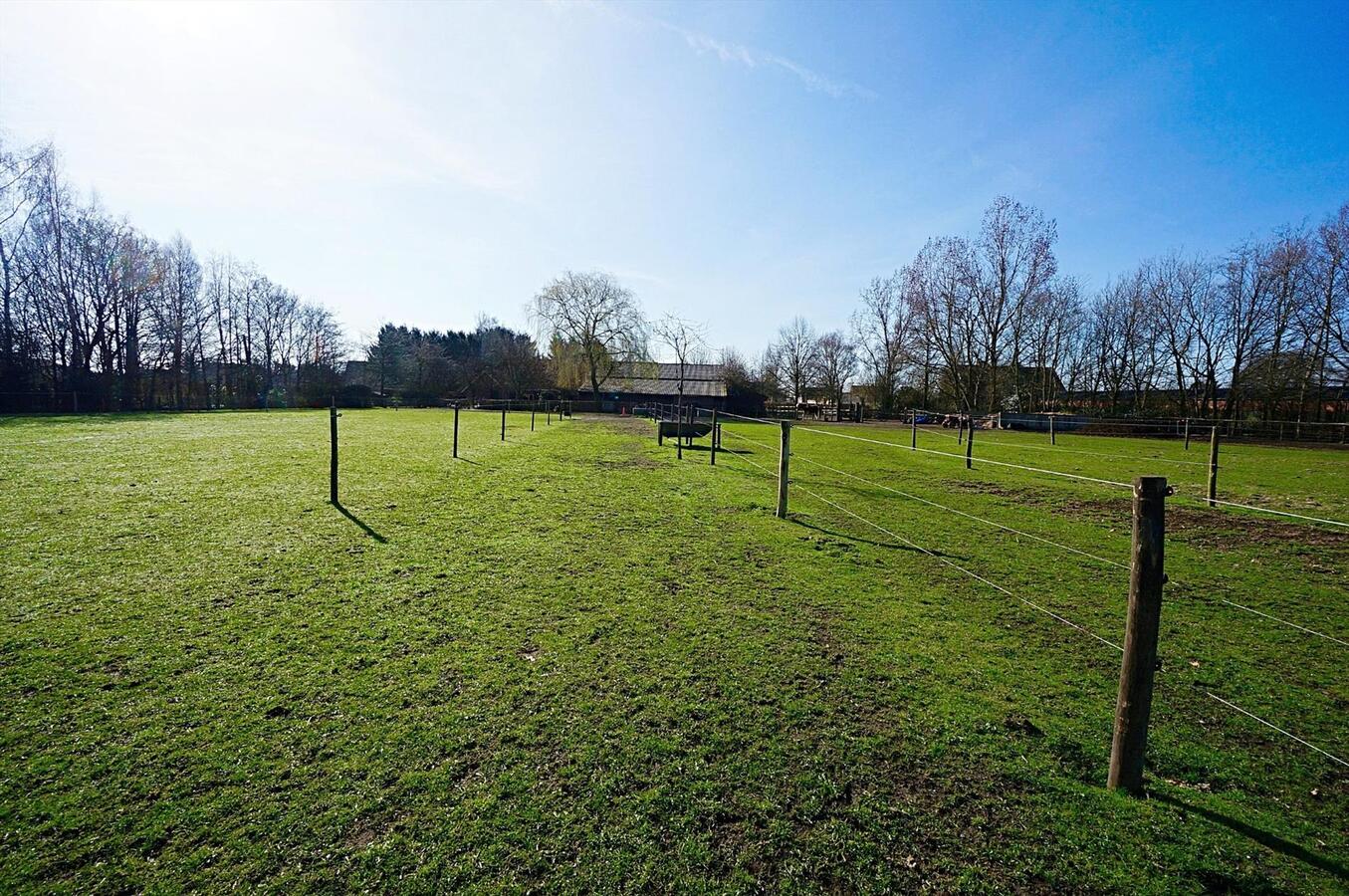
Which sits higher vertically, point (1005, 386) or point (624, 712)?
point (1005, 386)

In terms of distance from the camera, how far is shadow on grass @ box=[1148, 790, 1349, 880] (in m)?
2.24

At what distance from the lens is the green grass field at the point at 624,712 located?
7.22 feet

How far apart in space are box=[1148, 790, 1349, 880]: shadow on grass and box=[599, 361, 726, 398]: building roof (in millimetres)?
60457

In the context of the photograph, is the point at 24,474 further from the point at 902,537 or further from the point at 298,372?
the point at 298,372

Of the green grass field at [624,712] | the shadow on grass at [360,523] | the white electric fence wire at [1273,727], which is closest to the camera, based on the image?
the green grass field at [624,712]

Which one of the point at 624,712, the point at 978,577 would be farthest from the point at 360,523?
the point at 978,577

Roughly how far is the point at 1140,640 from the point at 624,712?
264cm

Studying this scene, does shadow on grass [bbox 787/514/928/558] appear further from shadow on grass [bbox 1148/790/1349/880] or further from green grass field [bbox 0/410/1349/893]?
A: shadow on grass [bbox 1148/790/1349/880]

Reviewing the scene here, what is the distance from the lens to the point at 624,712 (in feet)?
10.5

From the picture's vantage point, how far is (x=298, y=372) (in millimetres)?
A: 60062

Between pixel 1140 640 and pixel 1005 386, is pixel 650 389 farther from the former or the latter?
pixel 1140 640

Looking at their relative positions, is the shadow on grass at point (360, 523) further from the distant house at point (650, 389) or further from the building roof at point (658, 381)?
the building roof at point (658, 381)

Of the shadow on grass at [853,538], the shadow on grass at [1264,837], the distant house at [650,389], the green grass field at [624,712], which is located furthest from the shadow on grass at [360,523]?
the distant house at [650,389]

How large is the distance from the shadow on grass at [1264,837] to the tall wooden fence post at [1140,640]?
0.15 m
